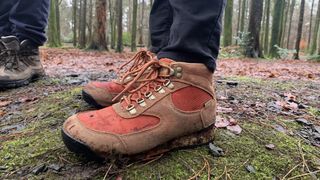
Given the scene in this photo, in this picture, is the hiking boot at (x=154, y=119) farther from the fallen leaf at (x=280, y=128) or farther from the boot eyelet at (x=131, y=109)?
the fallen leaf at (x=280, y=128)

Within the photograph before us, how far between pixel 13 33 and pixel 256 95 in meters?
2.04

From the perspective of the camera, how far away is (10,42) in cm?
246

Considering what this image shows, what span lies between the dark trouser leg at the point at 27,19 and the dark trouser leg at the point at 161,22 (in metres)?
1.26

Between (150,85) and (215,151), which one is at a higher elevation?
(150,85)

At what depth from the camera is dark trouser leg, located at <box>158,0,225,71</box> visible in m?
1.28

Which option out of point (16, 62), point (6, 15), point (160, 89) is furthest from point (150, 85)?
point (6, 15)

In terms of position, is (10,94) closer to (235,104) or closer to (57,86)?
(57,86)

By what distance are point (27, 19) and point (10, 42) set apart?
9.3 inches

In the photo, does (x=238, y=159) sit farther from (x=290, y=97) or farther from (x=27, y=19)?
(x=27, y=19)

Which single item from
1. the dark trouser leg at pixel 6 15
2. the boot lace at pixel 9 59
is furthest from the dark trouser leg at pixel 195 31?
the dark trouser leg at pixel 6 15

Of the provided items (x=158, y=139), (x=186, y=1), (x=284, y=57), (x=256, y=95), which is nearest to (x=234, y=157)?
(x=158, y=139)

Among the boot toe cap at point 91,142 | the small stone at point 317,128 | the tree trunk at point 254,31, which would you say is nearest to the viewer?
the boot toe cap at point 91,142

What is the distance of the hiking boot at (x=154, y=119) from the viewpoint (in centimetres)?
115

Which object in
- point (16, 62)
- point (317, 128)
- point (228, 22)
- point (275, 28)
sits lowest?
point (317, 128)
